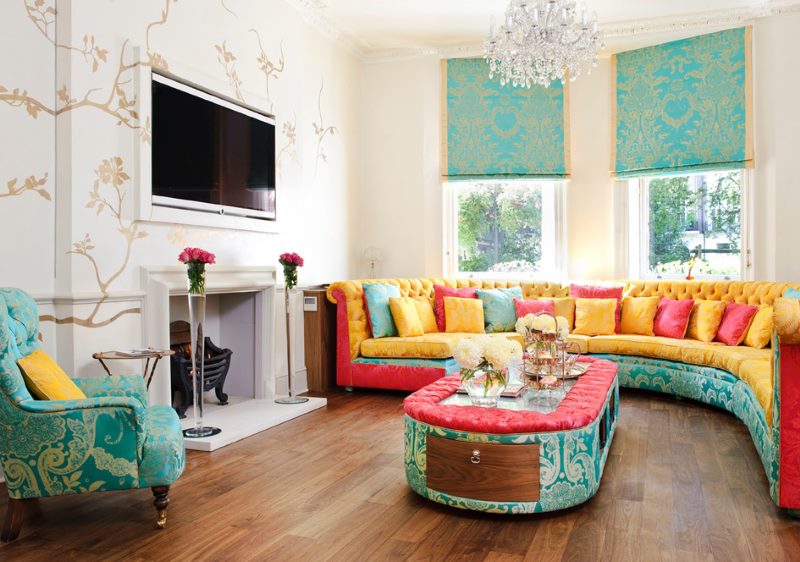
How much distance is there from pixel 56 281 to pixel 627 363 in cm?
418

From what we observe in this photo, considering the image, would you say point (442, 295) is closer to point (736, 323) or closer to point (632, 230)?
point (632, 230)

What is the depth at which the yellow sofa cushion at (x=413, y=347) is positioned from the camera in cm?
516

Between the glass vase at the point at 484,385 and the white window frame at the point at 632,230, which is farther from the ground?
the white window frame at the point at 632,230

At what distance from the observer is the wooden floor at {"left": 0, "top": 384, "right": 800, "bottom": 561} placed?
2.36 metres

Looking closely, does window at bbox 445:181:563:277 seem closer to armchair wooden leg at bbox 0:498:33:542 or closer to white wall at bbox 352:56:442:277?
white wall at bbox 352:56:442:277

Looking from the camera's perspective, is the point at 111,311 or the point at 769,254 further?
the point at 769,254

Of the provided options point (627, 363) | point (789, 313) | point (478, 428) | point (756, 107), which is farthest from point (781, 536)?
point (756, 107)

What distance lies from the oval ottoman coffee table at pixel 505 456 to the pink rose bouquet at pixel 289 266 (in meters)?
2.22

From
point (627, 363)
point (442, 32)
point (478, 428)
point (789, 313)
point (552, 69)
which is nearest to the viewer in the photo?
point (789, 313)

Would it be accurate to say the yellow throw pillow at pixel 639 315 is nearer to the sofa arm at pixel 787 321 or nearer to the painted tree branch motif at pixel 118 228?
the sofa arm at pixel 787 321

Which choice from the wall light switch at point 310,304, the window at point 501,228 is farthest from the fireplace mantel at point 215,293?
the window at point 501,228

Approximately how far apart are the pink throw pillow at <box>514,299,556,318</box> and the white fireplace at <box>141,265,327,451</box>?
207cm

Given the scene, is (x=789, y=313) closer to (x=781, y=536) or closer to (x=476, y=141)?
(x=781, y=536)

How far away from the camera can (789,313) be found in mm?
2469
